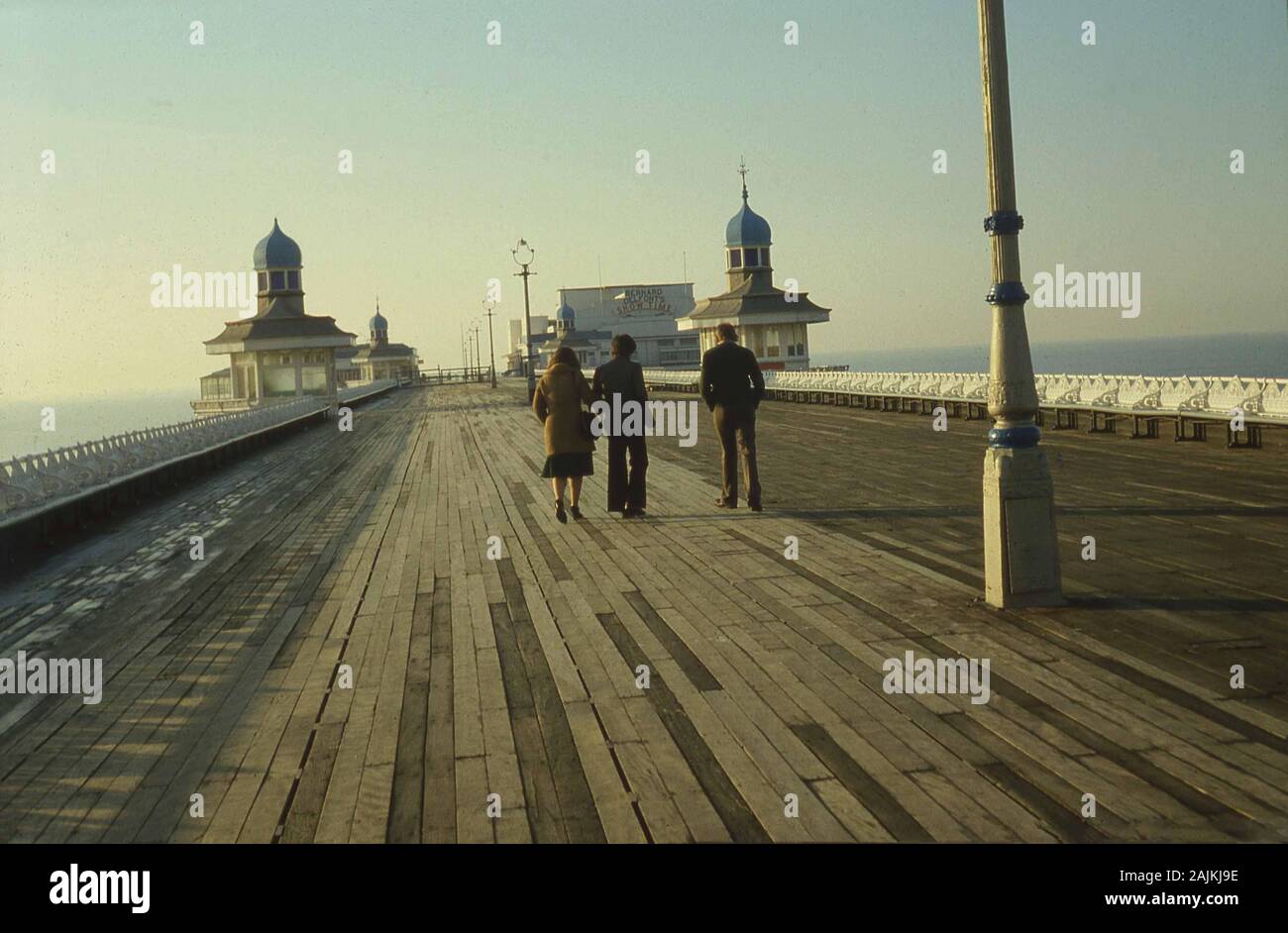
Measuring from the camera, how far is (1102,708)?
21.0 feet

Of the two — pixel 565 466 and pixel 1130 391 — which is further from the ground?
pixel 1130 391

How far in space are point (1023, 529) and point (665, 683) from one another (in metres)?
2.78

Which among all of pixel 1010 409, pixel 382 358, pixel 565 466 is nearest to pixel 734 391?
pixel 565 466

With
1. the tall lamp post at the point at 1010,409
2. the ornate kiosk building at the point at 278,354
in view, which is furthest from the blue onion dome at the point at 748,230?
the tall lamp post at the point at 1010,409

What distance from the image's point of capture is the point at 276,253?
90.3 m

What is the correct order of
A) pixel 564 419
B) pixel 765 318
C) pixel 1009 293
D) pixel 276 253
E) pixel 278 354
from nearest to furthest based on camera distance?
pixel 1009 293
pixel 564 419
pixel 278 354
pixel 765 318
pixel 276 253

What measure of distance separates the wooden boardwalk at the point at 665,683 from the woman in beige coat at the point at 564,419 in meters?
0.62

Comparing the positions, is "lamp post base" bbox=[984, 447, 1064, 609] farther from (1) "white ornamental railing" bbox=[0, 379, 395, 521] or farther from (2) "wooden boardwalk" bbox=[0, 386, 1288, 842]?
(1) "white ornamental railing" bbox=[0, 379, 395, 521]

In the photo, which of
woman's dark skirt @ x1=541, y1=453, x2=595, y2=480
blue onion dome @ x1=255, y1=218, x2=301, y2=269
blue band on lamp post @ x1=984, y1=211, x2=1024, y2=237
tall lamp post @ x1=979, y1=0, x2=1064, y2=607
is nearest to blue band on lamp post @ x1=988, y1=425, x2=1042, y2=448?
tall lamp post @ x1=979, y1=0, x2=1064, y2=607

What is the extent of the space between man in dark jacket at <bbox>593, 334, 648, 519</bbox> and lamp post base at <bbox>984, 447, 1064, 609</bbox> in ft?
19.3

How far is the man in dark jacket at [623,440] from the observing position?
1438 cm

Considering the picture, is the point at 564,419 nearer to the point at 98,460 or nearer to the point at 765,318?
the point at 98,460

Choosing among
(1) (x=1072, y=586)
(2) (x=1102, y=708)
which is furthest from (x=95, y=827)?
(1) (x=1072, y=586)

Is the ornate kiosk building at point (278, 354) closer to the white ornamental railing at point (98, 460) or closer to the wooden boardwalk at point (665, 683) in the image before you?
the white ornamental railing at point (98, 460)
